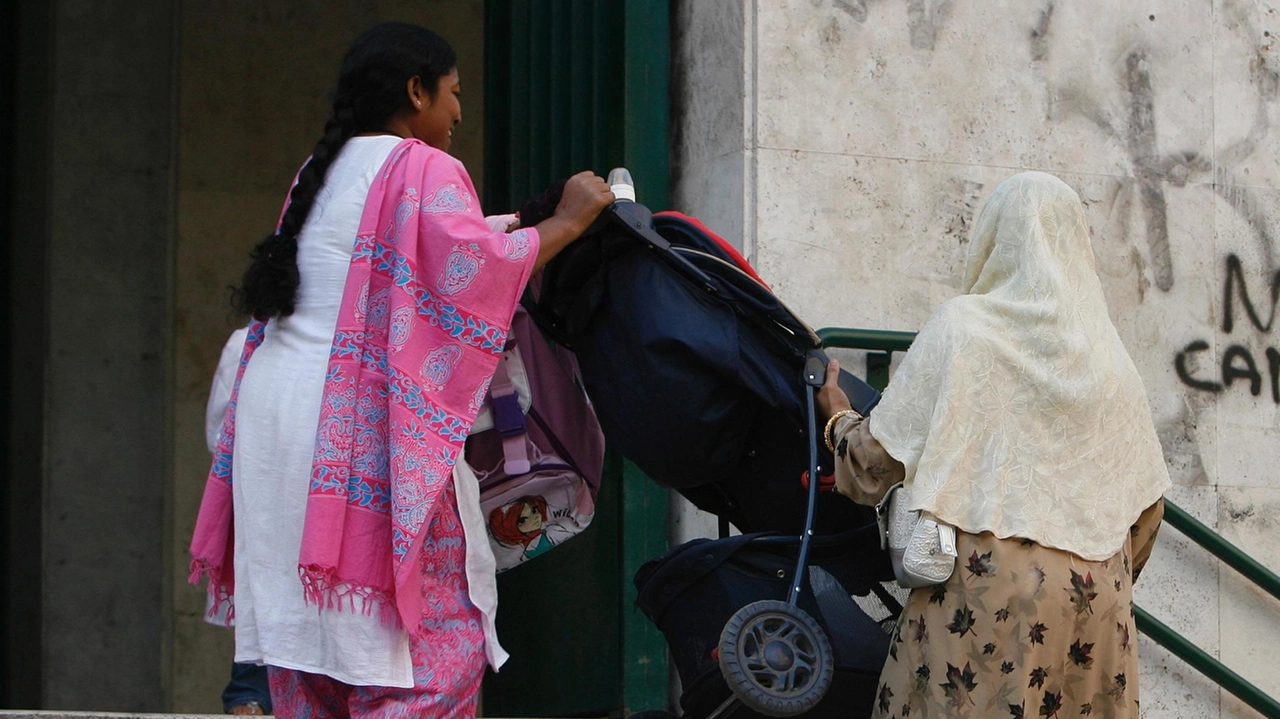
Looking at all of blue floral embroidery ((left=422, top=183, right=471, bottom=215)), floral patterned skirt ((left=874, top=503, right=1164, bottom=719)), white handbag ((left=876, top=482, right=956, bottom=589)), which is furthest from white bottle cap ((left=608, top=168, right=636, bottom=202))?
floral patterned skirt ((left=874, top=503, right=1164, bottom=719))

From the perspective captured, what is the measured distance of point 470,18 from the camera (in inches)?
308

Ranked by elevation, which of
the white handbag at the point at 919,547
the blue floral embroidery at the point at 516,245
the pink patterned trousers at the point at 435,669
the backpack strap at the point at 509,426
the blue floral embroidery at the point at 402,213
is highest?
the blue floral embroidery at the point at 402,213

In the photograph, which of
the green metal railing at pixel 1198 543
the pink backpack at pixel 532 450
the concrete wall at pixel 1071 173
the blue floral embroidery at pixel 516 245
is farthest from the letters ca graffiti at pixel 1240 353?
the blue floral embroidery at pixel 516 245

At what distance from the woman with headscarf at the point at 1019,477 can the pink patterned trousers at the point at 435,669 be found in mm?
783

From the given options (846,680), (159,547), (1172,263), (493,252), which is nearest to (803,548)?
(846,680)

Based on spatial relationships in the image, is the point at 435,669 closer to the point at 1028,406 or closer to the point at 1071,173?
the point at 1028,406

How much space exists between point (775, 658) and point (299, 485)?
0.95 meters

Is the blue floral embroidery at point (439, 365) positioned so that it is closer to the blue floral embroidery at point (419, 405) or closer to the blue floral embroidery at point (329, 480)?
the blue floral embroidery at point (419, 405)

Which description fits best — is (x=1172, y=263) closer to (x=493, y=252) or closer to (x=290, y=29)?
(x=493, y=252)

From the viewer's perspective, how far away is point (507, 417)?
11.1 feet

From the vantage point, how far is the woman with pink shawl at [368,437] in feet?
9.81

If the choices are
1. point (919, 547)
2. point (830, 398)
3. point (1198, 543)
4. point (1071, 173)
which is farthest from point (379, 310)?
point (1198, 543)

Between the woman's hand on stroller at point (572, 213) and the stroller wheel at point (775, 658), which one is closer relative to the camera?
the stroller wheel at point (775, 658)

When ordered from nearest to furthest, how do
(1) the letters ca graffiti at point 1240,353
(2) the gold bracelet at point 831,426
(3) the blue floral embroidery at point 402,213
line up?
(3) the blue floral embroidery at point 402,213 → (2) the gold bracelet at point 831,426 → (1) the letters ca graffiti at point 1240,353
